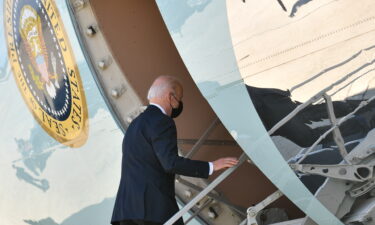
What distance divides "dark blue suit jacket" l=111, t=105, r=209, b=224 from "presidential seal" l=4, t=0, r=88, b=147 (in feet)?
1.91

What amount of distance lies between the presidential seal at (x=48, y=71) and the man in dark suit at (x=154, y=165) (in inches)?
22.6

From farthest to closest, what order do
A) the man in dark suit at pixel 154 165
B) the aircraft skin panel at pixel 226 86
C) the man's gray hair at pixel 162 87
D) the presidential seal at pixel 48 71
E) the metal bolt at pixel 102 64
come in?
the presidential seal at pixel 48 71
the metal bolt at pixel 102 64
the man's gray hair at pixel 162 87
the man in dark suit at pixel 154 165
the aircraft skin panel at pixel 226 86

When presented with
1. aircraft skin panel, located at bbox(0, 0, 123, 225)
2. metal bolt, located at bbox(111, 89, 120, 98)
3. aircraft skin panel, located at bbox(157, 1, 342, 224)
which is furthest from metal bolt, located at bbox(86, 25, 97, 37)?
aircraft skin panel, located at bbox(157, 1, 342, 224)

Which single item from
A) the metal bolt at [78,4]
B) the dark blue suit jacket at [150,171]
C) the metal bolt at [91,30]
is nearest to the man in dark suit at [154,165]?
the dark blue suit jacket at [150,171]

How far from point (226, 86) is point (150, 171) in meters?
0.65

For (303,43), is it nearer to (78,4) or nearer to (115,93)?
(115,93)

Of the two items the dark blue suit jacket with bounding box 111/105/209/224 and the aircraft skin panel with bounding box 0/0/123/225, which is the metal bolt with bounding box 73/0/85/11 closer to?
the aircraft skin panel with bounding box 0/0/123/225

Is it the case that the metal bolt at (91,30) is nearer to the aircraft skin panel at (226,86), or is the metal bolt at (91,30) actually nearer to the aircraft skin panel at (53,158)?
the aircraft skin panel at (53,158)

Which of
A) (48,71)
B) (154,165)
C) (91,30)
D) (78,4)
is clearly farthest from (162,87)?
→ (48,71)

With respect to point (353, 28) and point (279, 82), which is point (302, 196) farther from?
point (353, 28)

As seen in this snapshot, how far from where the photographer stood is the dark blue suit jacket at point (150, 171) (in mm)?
3016

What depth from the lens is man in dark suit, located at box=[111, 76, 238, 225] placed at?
3.00m

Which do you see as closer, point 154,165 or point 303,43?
point 303,43

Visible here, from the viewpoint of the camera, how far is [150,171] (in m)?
3.11
